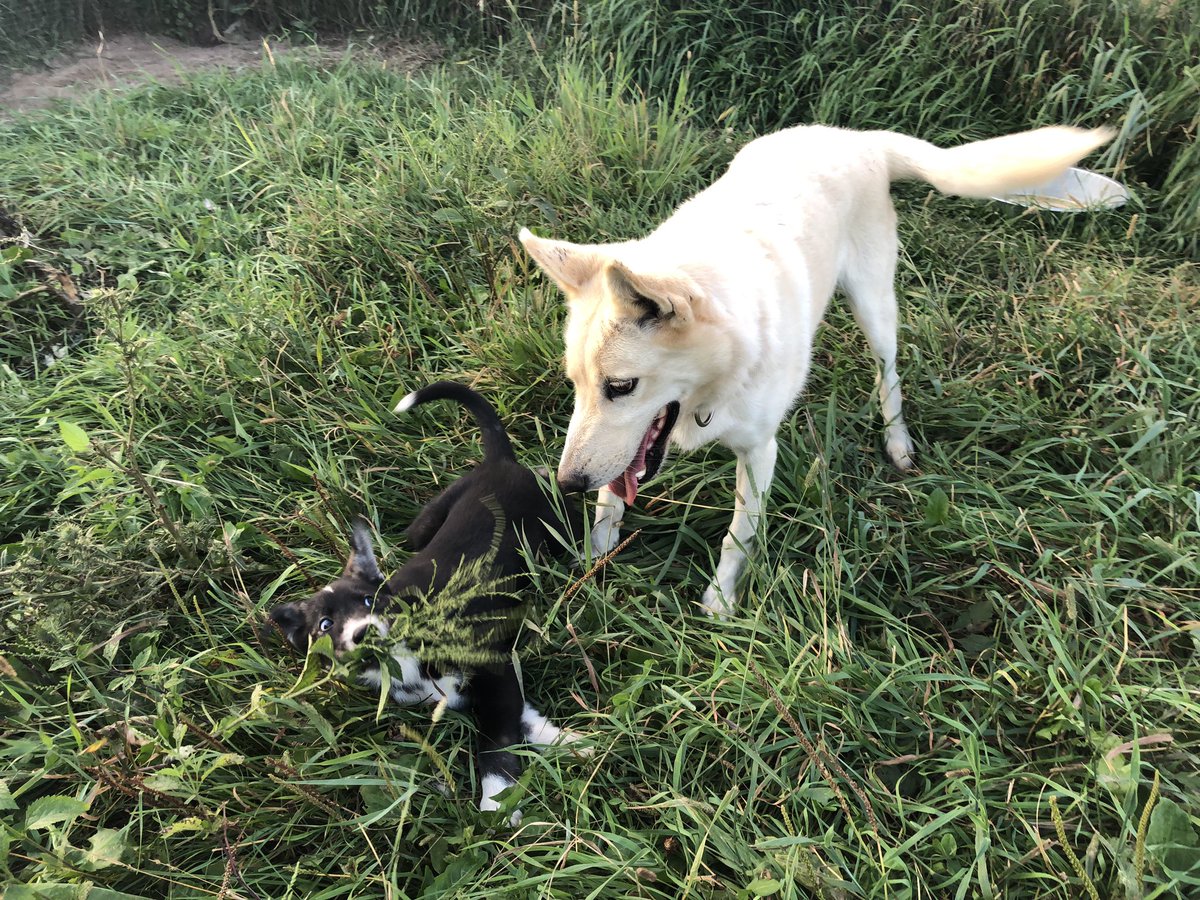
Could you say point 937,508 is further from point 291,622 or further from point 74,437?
point 74,437

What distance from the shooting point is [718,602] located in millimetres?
2293

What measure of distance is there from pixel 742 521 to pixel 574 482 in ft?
2.05

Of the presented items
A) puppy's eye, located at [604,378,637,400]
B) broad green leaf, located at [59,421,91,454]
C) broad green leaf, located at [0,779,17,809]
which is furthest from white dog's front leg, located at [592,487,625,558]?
broad green leaf, located at [59,421,91,454]

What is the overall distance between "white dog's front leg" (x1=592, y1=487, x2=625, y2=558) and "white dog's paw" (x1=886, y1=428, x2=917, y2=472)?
1138 mm

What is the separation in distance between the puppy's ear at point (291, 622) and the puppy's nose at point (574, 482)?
→ 2.93 ft

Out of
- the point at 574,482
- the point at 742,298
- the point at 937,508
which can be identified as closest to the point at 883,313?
the point at 937,508

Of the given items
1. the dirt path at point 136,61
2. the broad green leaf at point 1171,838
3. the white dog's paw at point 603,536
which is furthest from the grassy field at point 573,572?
the dirt path at point 136,61

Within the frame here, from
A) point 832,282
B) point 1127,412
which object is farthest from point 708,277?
point 1127,412

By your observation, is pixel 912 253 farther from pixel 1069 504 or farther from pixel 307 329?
pixel 307 329

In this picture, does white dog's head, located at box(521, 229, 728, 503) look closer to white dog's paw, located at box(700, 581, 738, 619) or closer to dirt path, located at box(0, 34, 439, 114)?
white dog's paw, located at box(700, 581, 738, 619)

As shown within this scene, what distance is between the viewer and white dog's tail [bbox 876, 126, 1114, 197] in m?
2.46

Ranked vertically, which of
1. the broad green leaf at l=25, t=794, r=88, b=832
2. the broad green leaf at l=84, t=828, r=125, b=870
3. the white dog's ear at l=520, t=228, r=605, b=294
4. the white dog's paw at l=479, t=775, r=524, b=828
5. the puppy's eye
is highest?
the white dog's ear at l=520, t=228, r=605, b=294

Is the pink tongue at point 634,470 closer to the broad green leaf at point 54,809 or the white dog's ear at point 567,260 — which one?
the white dog's ear at point 567,260

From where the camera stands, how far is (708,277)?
2.02 meters
